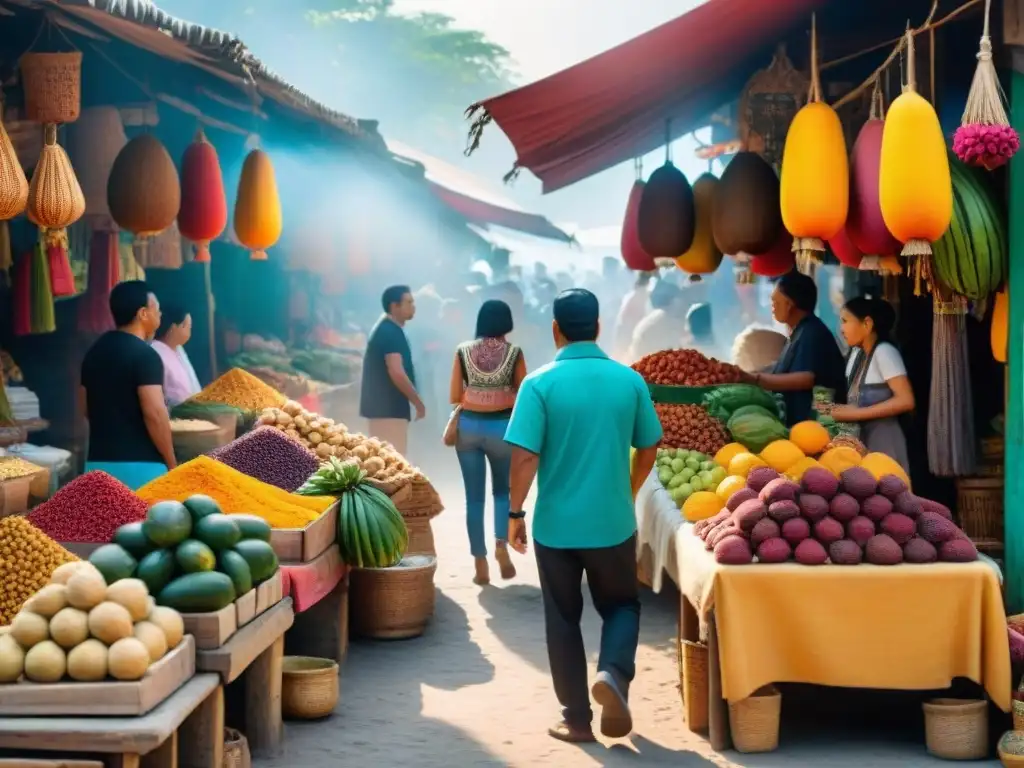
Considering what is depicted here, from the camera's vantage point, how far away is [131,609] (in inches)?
171

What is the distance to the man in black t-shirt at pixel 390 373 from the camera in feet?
34.3

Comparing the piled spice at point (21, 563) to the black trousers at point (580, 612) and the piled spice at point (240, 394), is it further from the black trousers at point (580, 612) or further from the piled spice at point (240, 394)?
the piled spice at point (240, 394)

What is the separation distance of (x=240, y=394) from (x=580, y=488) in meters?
3.88

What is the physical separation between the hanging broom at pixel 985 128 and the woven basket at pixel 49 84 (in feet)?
15.0

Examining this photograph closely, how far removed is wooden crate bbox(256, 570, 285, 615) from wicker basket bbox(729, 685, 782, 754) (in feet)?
5.88

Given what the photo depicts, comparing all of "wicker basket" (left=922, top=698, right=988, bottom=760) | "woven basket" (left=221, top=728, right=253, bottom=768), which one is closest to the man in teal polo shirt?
"wicker basket" (left=922, top=698, right=988, bottom=760)

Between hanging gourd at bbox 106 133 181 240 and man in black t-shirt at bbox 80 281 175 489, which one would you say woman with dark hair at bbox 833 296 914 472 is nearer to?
man in black t-shirt at bbox 80 281 175 489

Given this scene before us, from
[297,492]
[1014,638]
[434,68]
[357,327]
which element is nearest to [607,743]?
[1014,638]

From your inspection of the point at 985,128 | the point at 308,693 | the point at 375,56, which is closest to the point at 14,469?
the point at 308,693

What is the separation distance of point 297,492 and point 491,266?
19.1m

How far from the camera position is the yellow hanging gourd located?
23.8ft

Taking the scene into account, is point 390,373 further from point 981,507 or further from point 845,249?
point 981,507

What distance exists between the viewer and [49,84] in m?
7.63

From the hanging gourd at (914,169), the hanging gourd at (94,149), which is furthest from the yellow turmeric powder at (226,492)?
the hanging gourd at (94,149)
